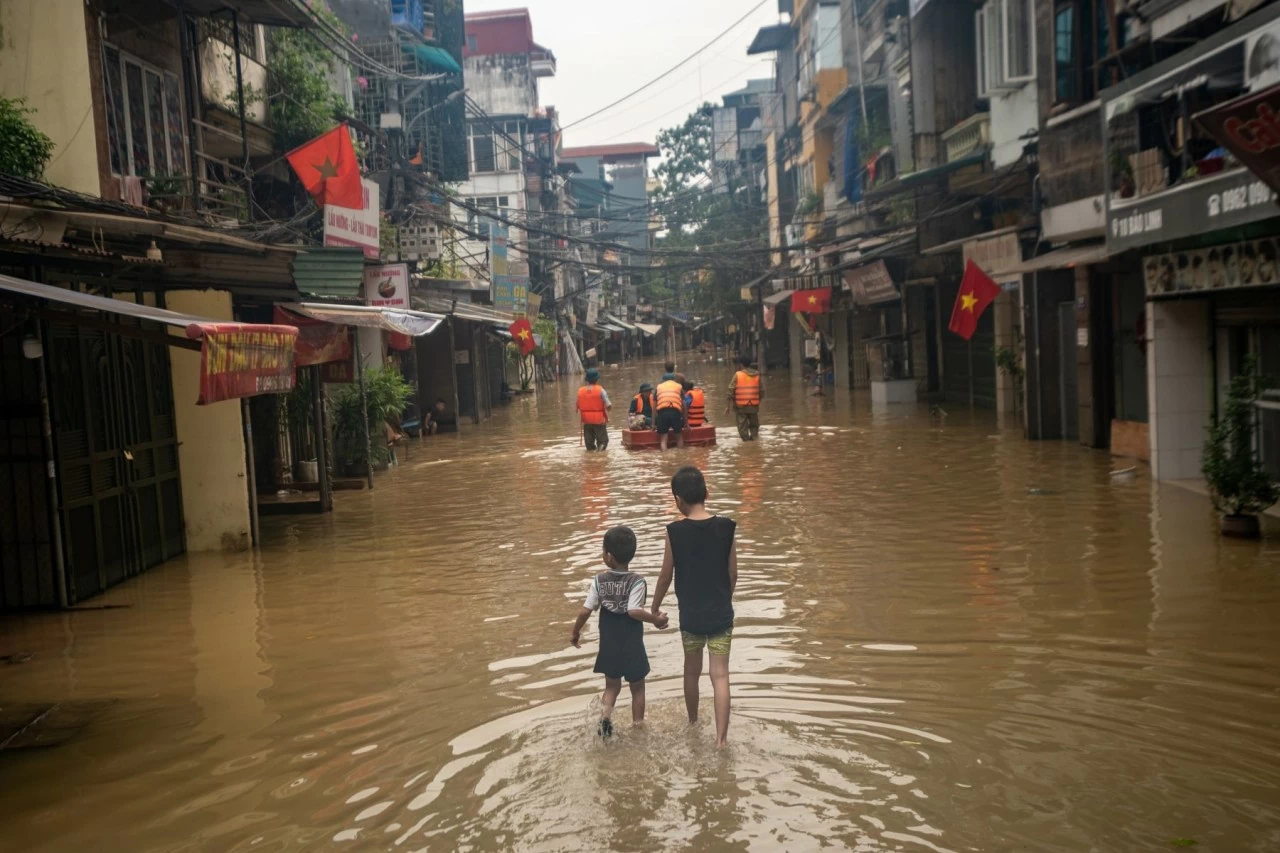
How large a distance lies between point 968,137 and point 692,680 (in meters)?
21.2

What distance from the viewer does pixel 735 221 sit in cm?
6203

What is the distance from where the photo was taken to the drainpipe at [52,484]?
10258 mm

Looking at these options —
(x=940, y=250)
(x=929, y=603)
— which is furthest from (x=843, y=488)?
(x=940, y=250)

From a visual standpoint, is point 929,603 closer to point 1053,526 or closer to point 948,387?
point 1053,526

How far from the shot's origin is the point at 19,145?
1149cm

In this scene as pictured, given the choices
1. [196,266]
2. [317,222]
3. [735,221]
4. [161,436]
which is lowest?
[161,436]

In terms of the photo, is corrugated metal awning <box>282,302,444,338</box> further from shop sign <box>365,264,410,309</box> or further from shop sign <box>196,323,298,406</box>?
shop sign <box>365,264,410,309</box>

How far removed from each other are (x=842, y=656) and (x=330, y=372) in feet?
40.1

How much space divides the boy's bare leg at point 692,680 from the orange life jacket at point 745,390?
1647 centimetres

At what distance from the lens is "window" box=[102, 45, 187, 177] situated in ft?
49.2

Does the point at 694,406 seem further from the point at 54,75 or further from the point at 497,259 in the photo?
the point at 497,259

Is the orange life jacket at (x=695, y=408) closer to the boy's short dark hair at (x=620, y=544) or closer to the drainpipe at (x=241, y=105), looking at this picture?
the drainpipe at (x=241, y=105)

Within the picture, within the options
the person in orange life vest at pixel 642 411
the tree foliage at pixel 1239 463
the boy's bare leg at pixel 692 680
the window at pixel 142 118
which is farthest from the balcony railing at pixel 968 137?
the boy's bare leg at pixel 692 680

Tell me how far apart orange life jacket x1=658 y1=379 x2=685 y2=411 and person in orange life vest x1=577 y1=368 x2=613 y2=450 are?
102 centimetres
